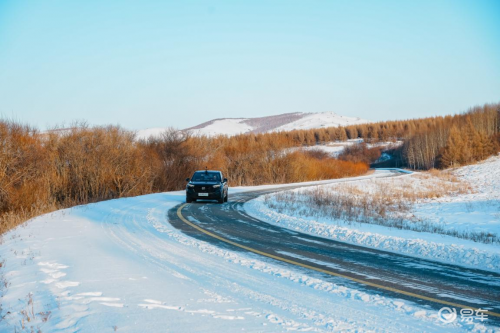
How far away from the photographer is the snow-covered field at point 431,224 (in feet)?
28.9

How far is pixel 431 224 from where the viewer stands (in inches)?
752

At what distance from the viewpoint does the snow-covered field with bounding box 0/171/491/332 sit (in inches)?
188

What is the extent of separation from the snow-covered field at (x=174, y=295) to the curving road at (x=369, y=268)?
1.39 ft

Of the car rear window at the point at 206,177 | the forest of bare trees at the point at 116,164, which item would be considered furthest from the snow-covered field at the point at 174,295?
the car rear window at the point at 206,177

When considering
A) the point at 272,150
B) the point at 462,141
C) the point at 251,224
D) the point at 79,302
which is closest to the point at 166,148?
the point at 272,150

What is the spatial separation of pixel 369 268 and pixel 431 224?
13290 millimetres

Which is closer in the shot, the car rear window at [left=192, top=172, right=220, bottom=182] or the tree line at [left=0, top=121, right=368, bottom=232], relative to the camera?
the tree line at [left=0, top=121, right=368, bottom=232]

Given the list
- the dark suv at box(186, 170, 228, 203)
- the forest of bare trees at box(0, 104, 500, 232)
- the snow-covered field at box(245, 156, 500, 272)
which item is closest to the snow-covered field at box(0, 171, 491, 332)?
the snow-covered field at box(245, 156, 500, 272)

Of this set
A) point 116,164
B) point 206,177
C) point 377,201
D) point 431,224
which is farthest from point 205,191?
point 377,201

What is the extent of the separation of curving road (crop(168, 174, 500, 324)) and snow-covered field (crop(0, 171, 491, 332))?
42cm

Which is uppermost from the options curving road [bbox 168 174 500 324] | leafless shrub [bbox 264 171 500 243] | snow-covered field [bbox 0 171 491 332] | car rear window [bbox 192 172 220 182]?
car rear window [bbox 192 172 220 182]

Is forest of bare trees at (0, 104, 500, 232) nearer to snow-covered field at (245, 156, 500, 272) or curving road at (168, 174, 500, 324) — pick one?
curving road at (168, 174, 500, 324)

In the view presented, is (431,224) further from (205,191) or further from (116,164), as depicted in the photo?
(116,164)

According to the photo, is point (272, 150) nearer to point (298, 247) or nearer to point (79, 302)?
point (298, 247)
